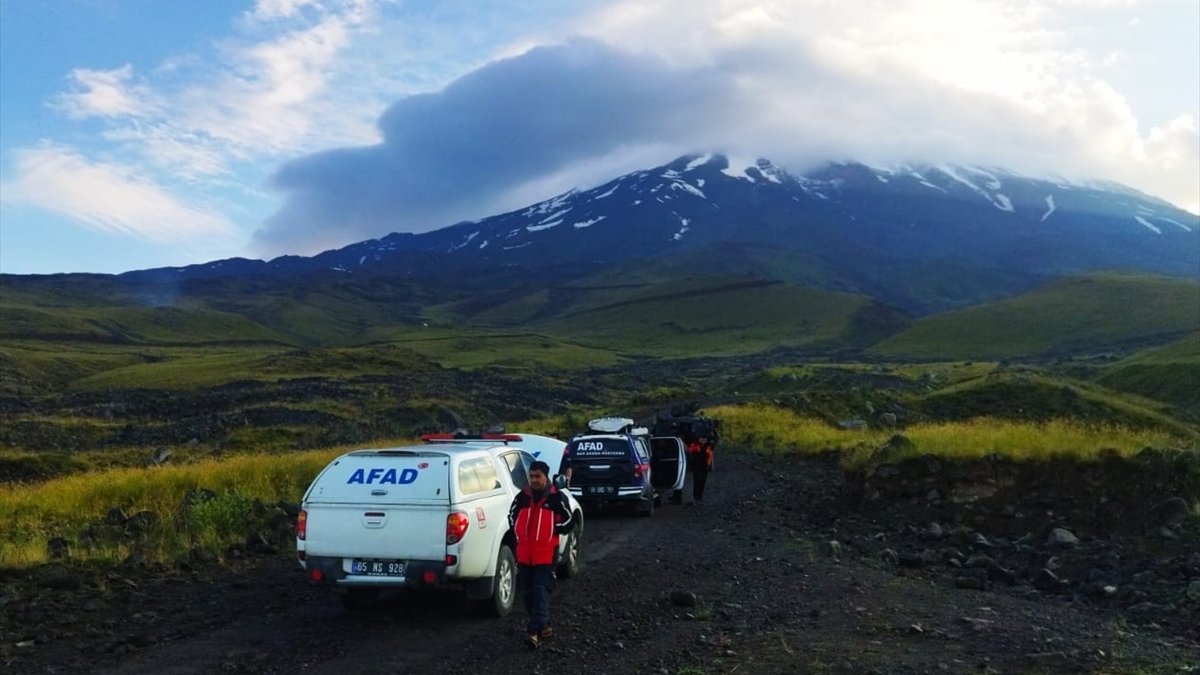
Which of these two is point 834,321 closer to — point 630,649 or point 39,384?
point 39,384

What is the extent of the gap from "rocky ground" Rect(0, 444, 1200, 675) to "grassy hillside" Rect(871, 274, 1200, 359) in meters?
108

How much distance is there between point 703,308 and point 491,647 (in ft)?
614

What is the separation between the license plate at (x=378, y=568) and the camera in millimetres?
10336

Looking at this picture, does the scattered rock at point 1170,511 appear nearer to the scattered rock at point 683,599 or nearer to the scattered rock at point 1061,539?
the scattered rock at point 1061,539

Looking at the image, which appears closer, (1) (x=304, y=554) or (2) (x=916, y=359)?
(1) (x=304, y=554)

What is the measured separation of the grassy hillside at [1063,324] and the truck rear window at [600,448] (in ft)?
351

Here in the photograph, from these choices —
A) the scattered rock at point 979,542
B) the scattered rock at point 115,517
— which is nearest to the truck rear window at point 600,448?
the scattered rock at point 979,542

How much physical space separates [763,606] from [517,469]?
3.55 m

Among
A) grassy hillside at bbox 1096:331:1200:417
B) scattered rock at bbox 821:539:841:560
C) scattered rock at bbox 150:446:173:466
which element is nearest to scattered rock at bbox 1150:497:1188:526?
scattered rock at bbox 821:539:841:560

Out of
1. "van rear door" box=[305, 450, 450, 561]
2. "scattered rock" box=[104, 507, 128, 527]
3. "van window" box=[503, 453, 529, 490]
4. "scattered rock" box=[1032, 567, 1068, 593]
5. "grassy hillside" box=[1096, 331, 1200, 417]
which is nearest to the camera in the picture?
"van rear door" box=[305, 450, 450, 561]

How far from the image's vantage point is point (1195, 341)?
226 ft

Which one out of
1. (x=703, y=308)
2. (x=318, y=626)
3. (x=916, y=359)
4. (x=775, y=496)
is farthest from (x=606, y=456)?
(x=703, y=308)

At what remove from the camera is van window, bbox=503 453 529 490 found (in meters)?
12.5

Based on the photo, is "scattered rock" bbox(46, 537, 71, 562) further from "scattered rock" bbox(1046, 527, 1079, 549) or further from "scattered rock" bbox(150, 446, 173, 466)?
"scattered rock" bbox(150, 446, 173, 466)
